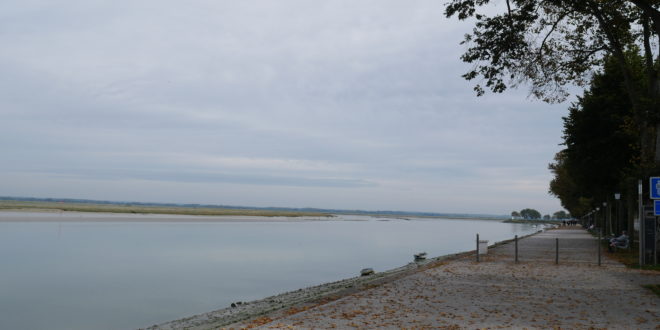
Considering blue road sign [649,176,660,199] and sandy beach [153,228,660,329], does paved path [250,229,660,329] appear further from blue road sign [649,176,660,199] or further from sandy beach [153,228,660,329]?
blue road sign [649,176,660,199]

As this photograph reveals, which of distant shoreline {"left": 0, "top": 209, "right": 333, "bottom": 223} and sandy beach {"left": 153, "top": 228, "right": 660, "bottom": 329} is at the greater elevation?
sandy beach {"left": 153, "top": 228, "right": 660, "bottom": 329}

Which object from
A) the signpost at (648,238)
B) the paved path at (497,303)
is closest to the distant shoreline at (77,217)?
the paved path at (497,303)

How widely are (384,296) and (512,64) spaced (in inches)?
378

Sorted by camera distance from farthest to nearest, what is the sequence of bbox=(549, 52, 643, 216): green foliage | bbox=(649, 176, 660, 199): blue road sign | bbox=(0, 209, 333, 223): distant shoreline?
bbox=(0, 209, 333, 223): distant shoreline < bbox=(549, 52, 643, 216): green foliage < bbox=(649, 176, 660, 199): blue road sign

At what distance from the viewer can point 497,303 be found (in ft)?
36.4

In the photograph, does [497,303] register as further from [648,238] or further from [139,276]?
[139,276]

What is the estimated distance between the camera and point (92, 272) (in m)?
22.4

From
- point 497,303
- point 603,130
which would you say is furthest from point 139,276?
point 603,130

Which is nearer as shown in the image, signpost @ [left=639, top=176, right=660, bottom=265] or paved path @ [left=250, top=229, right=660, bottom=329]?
paved path @ [left=250, top=229, right=660, bottom=329]

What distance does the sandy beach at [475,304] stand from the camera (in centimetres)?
905

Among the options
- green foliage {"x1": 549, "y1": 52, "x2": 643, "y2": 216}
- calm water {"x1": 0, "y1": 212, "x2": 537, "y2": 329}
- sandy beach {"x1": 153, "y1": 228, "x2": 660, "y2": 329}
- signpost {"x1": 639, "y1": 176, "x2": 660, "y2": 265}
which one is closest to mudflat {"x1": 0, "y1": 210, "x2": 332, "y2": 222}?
calm water {"x1": 0, "y1": 212, "x2": 537, "y2": 329}

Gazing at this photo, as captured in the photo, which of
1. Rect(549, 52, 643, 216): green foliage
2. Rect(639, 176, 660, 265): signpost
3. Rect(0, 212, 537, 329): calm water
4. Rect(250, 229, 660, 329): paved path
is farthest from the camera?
Rect(549, 52, 643, 216): green foliage

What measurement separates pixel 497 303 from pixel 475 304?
0.52 meters

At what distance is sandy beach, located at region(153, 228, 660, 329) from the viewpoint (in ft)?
29.7
